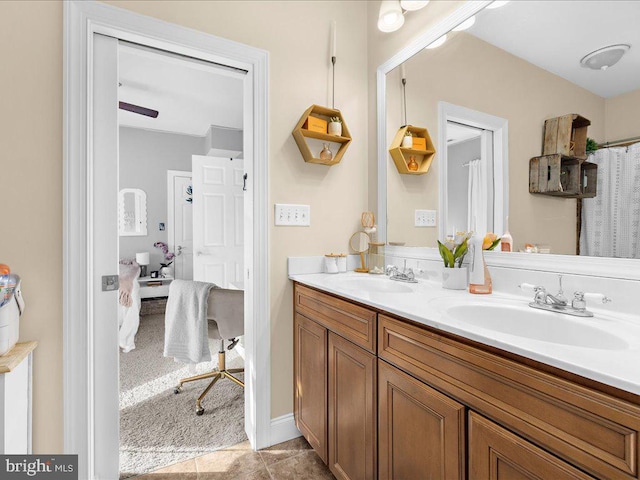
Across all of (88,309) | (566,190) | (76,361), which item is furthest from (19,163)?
(566,190)

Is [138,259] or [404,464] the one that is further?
[138,259]

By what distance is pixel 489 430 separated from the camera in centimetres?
72

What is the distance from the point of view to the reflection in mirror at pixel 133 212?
4.51m

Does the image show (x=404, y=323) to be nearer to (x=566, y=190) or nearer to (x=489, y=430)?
(x=489, y=430)

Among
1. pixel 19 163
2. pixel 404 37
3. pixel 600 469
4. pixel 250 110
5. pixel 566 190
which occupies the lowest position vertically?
pixel 600 469

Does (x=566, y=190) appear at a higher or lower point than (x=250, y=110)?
lower

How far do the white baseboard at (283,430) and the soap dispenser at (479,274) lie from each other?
1217 mm

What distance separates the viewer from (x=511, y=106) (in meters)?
1.27

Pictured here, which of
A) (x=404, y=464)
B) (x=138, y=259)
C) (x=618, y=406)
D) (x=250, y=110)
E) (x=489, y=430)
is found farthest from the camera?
(x=138, y=259)

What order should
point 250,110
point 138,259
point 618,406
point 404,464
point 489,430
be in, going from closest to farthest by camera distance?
point 618,406 → point 489,430 → point 404,464 → point 250,110 → point 138,259

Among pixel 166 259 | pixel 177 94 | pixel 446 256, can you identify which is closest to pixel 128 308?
pixel 166 259

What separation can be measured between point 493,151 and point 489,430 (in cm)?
108
